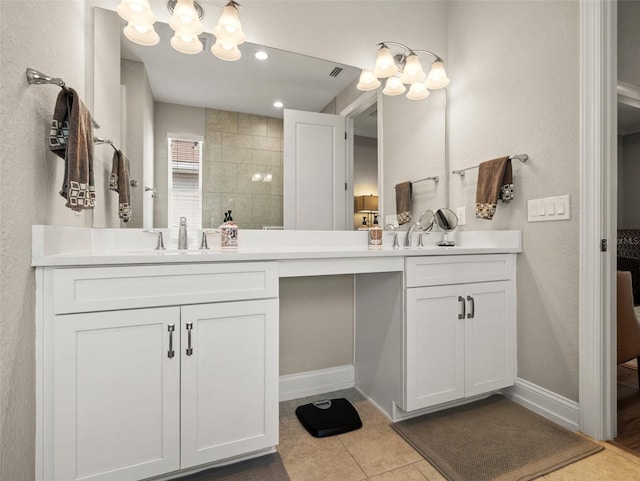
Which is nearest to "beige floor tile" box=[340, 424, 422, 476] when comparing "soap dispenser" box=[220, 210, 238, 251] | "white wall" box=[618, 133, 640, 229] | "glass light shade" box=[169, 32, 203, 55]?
"soap dispenser" box=[220, 210, 238, 251]

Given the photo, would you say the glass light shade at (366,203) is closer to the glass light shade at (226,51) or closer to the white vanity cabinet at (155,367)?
the white vanity cabinet at (155,367)

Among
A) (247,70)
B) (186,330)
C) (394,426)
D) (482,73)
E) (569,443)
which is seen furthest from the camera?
(482,73)

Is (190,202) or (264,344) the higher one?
(190,202)

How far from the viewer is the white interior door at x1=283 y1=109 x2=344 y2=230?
1.87 meters

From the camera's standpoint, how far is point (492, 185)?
6.24ft

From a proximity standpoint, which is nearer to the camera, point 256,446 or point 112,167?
point 256,446

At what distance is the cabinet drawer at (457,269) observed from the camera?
161 cm

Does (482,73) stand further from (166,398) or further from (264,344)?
(166,398)

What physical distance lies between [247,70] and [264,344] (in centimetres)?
143

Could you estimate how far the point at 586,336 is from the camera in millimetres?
1542

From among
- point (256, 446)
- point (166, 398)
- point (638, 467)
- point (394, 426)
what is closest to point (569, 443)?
point (638, 467)

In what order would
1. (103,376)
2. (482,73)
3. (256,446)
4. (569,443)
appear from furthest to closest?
(482,73), (569,443), (256,446), (103,376)

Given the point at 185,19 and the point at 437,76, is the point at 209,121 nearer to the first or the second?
the point at 185,19

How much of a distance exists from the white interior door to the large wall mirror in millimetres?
50
